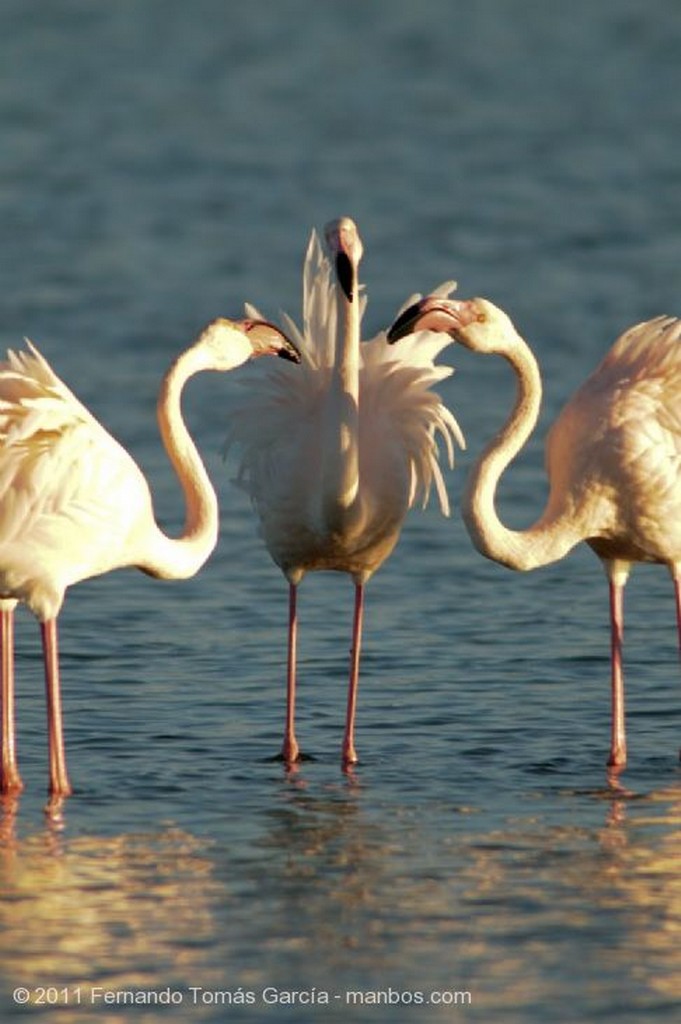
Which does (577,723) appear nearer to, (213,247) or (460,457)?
(460,457)

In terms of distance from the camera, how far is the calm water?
791cm

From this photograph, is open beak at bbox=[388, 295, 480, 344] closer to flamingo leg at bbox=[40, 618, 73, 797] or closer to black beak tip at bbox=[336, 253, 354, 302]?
black beak tip at bbox=[336, 253, 354, 302]

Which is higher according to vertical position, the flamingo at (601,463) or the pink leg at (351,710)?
the flamingo at (601,463)

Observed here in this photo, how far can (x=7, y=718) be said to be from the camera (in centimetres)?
1013

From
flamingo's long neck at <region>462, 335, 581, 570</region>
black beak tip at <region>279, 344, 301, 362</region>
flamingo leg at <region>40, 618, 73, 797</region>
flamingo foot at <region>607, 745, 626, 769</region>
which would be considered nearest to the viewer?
flamingo leg at <region>40, 618, 73, 797</region>

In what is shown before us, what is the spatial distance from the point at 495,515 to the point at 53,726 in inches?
81.3

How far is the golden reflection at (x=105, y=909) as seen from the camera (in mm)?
7773

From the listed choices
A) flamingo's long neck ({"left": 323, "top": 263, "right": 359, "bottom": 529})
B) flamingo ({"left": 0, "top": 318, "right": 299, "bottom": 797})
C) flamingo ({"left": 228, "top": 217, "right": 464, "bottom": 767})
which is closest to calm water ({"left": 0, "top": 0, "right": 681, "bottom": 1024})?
flamingo ({"left": 0, "top": 318, "right": 299, "bottom": 797})

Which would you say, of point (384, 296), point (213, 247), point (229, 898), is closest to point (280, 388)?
point (229, 898)

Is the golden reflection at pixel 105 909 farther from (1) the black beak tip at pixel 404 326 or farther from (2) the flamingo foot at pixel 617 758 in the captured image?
(1) the black beak tip at pixel 404 326

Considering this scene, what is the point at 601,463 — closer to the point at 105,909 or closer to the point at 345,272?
the point at 345,272

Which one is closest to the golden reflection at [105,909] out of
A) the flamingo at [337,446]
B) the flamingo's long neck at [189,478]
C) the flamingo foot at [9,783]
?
the flamingo foot at [9,783]

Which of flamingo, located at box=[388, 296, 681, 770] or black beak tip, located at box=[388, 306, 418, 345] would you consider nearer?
black beak tip, located at box=[388, 306, 418, 345]

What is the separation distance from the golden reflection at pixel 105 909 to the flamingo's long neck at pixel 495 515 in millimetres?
1880
